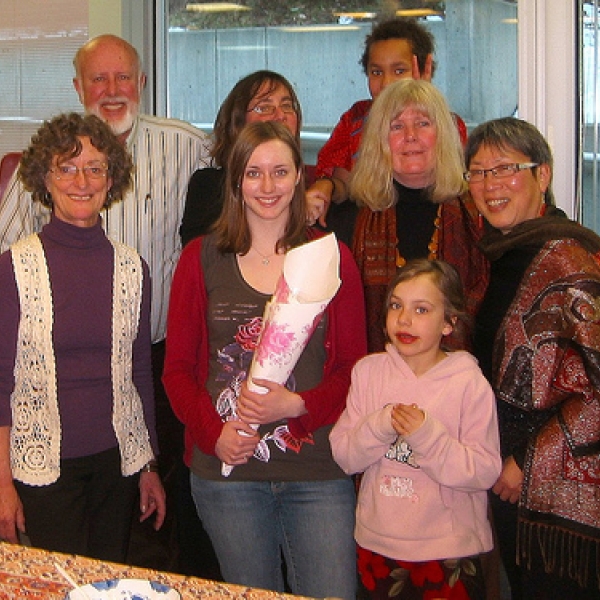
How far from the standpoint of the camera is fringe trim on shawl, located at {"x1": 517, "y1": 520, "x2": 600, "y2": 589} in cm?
191

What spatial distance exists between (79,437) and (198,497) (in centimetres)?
32

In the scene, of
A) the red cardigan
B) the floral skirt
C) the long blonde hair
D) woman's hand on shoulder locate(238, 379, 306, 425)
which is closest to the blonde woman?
the long blonde hair

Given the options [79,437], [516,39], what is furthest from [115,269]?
[516,39]

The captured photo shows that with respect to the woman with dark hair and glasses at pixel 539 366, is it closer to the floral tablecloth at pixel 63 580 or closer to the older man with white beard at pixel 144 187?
the floral tablecloth at pixel 63 580

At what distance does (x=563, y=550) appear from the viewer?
1.93 m

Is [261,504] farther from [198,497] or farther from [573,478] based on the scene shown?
[573,478]

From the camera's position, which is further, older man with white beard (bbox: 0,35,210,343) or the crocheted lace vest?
older man with white beard (bbox: 0,35,210,343)

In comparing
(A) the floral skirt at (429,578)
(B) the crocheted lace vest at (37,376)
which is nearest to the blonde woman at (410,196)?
(A) the floral skirt at (429,578)

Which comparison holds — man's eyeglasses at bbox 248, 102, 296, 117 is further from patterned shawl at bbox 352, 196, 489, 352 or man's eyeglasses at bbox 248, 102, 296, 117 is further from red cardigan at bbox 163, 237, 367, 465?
red cardigan at bbox 163, 237, 367, 465

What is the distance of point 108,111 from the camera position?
9.52 feet

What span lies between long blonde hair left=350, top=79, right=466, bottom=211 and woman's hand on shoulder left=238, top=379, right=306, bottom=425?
2.03ft

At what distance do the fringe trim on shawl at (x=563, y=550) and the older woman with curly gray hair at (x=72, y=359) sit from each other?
37.7 inches

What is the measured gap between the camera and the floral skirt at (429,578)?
195cm

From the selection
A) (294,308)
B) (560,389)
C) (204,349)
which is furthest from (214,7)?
(560,389)
